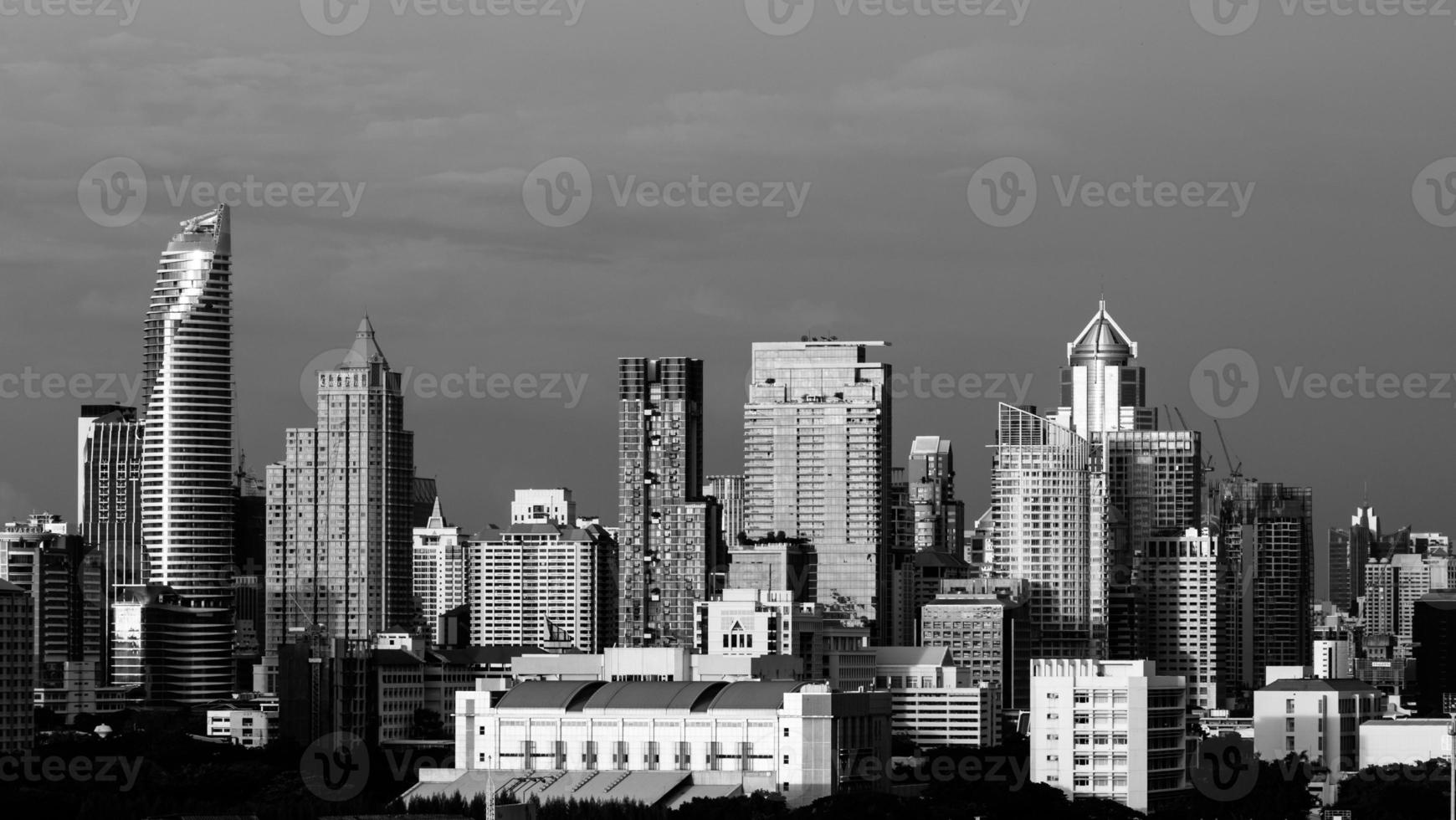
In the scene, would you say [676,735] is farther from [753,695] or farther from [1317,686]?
[1317,686]

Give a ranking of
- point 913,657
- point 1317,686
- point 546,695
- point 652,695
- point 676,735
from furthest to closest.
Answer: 1. point 913,657
2. point 1317,686
3. point 546,695
4. point 652,695
5. point 676,735

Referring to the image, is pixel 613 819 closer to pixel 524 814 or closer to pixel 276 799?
pixel 524 814

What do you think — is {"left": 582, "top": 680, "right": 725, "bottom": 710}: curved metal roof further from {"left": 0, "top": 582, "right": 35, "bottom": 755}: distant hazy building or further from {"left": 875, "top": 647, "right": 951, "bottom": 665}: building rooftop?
{"left": 875, "top": 647, "right": 951, "bottom": 665}: building rooftop

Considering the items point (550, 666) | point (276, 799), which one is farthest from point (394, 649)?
point (276, 799)

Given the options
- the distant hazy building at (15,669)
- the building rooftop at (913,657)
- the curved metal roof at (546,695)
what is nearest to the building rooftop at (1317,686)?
the building rooftop at (913,657)

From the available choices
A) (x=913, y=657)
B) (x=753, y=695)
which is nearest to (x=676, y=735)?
(x=753, y=695)

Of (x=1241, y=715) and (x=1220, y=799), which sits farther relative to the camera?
(x=1241, y=715)

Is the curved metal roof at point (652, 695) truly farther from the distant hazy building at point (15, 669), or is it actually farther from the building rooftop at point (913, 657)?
the building rooftop at point (913, 657)
